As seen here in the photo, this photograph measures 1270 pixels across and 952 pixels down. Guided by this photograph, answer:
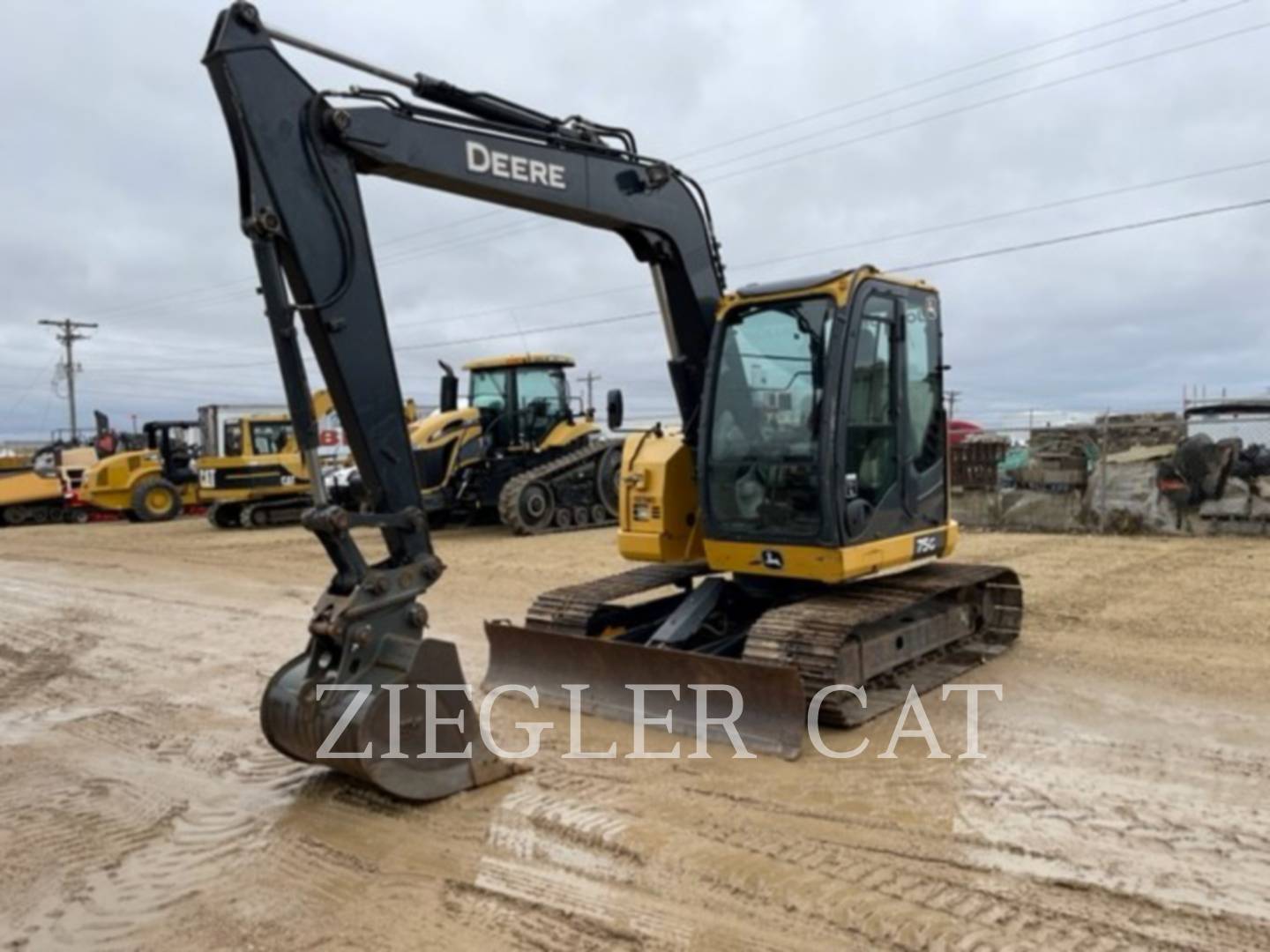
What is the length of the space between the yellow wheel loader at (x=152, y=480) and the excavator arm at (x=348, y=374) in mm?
18803

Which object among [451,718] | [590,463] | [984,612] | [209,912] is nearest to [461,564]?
[590,463]

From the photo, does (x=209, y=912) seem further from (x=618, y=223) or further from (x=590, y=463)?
(x=590, y=463)

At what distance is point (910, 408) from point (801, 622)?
1.53m

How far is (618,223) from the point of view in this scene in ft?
17.6

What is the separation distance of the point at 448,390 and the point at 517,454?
154 centimetres

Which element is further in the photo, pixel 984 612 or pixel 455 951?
pixel 984 612

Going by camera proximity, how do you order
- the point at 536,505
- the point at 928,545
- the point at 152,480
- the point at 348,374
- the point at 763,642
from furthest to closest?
1. the point at 152,480
2. the point at 536,505
3. the point at 928,545
4. the point at 763,642
5. the point at 348,374

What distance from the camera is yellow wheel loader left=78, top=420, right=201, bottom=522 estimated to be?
20438 mm

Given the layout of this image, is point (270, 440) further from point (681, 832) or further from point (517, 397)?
point (681, 832)

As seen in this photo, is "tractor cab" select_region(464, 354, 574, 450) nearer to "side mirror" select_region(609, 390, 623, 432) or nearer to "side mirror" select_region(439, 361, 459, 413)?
"side mirror" select_region(439, 361, 459, 413)

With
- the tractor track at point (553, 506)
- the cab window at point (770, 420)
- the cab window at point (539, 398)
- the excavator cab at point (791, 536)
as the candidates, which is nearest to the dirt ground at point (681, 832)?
the excavator cab at point (791, 536)

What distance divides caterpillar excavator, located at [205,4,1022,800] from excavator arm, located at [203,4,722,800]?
0.03ft

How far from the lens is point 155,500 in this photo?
820 inches

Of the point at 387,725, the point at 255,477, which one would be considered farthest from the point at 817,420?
the point at 255,477
